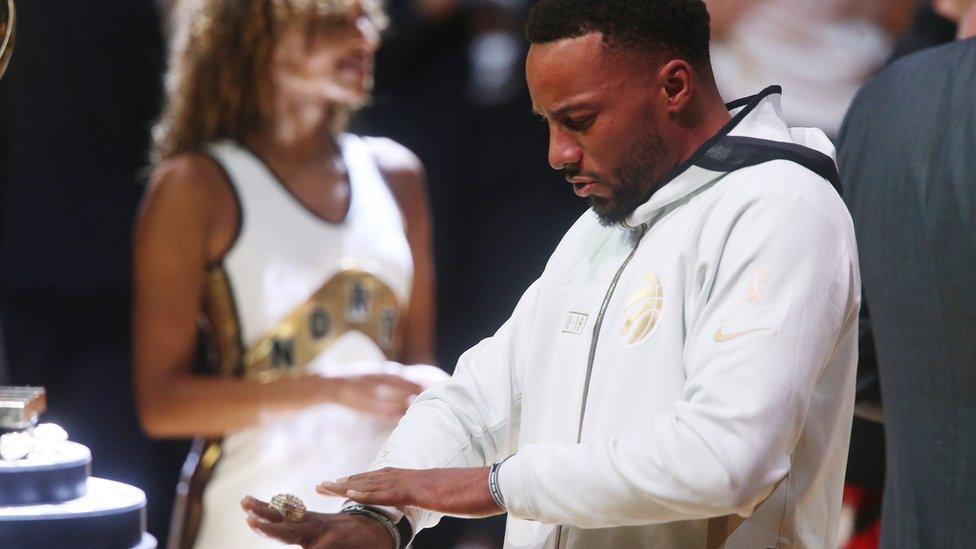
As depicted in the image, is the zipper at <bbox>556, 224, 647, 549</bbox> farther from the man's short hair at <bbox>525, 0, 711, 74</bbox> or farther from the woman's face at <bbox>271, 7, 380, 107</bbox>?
the woman's face at <bbox>271, 7, 380, 107</bbox>

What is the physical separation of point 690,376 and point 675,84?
38 cm

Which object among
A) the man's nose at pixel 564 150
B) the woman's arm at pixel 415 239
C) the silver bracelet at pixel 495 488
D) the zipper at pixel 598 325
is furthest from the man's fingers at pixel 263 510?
the woman's arm at pixel 415 239

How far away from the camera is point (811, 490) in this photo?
5.32ft

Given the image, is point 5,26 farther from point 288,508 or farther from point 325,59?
point 325,59

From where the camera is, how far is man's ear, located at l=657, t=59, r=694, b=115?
1.64 metres

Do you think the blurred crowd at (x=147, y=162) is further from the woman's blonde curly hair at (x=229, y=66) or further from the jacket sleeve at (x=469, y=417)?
the jacket sleeve at (x=469, y=417)

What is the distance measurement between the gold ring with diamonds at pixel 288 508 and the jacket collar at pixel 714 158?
57cm

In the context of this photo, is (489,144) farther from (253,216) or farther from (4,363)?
(4,363)

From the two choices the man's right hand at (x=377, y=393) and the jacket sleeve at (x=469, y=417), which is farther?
the man's right hand at (x=377, y=393)

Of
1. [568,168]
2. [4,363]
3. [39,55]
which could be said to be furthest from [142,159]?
[568,168]

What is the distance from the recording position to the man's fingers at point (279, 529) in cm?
162

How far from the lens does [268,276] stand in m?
2.89

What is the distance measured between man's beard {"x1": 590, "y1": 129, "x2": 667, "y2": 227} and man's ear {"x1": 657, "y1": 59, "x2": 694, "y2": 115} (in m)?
0.04

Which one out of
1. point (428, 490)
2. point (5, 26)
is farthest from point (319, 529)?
point (5, 26)
